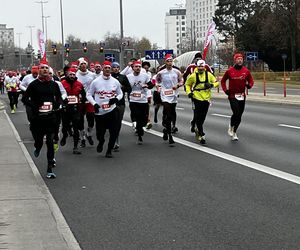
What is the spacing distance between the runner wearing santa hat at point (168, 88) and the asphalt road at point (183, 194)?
0.60m

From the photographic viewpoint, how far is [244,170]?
29.3ft

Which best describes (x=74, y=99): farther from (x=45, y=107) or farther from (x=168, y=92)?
(x=45, y=107)

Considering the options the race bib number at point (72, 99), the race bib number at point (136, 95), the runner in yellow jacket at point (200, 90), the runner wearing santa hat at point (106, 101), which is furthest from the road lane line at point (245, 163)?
the race bib number at point (72, 99)

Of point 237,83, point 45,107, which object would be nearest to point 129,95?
point 237,83

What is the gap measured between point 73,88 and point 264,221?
655 centimetres

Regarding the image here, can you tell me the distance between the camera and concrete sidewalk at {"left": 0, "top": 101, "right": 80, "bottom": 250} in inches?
213

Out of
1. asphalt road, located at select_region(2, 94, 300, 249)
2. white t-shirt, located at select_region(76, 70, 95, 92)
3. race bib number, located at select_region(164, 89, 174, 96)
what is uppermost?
white t-shirt, located at select_region(76, 70, 95, 92)

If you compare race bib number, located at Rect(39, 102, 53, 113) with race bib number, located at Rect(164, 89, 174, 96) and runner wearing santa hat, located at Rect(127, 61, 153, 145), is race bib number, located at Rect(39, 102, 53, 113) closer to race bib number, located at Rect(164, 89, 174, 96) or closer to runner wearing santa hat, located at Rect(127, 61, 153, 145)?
runner wearing santa hat, located at Rect(127, 61, 153, 145)

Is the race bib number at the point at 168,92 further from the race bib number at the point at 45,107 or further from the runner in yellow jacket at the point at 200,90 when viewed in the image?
the race bib number at the point at 45,107

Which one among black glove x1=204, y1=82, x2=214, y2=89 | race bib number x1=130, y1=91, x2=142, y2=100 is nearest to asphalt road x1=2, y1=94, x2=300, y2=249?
race bib number x1=130, y1=91, x2=142, y2=100

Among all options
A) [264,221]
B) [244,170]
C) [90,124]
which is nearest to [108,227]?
[264,221]

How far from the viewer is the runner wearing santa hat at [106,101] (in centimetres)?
1071

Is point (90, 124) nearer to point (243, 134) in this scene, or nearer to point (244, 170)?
point (243, 134)

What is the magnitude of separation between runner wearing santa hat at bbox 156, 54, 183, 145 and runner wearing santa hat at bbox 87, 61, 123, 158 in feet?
6.29
